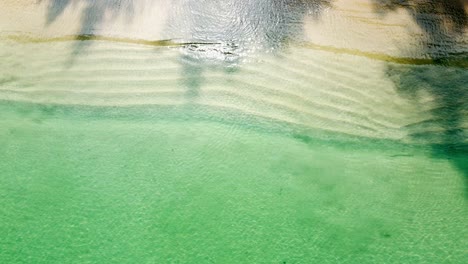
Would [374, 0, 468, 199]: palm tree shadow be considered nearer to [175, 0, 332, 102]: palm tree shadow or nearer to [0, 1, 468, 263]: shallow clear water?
[0, 1, 468, 263]: shallow clear water

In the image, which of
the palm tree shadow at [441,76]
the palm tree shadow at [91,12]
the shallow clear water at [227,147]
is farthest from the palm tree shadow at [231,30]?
the palm tree shadow at [441,76]

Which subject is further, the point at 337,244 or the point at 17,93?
the point at 17,93

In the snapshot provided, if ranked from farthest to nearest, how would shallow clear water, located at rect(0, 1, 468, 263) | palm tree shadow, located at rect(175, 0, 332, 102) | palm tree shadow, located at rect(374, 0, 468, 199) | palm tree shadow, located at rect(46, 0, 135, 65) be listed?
palm tree shadow, located at rect(46, 0, 135, 65)
palm tree shadow, located at rect(175, 0, 332, 102)
palm tree shadow, located at rect(374, 0, 468, 199)
shallow clear water, located at rect(0, 1, 468, 263)

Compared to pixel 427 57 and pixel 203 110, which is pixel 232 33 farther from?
pixel 427 57

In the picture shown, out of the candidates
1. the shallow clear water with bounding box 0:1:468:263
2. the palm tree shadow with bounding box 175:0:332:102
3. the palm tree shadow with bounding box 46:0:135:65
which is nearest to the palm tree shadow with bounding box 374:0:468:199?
the shallow clear water with bounding box 0:1:468:263

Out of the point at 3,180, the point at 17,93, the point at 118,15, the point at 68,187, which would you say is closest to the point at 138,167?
the point at 68,187

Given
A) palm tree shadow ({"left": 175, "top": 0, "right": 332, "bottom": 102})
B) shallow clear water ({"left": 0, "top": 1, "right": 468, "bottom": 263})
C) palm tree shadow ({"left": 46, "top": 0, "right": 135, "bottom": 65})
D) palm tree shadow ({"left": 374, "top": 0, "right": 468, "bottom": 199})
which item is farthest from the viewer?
palm tree shadow ({"left": 46, "top": 0, "right": 135, "bottom": 65})

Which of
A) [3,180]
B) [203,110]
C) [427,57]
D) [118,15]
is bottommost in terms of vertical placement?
[3,180]

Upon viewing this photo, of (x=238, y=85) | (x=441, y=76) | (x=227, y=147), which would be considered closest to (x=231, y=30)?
(x=238, y=85)

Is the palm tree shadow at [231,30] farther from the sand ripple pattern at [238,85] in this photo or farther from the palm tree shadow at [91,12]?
the palm tree shadow at [91,12]
